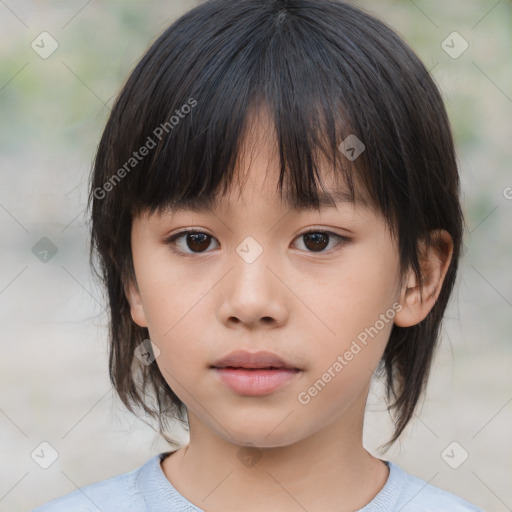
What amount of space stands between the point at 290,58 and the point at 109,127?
1.33 feet

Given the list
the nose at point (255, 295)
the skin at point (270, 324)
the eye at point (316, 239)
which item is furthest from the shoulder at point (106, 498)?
the eye at point (316, 239)

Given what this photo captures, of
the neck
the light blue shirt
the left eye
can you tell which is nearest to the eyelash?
the left eye

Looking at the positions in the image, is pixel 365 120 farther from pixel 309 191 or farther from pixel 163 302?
pixel 163 302

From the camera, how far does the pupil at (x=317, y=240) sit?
164 cm

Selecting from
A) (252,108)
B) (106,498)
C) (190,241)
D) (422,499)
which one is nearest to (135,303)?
(190,241)

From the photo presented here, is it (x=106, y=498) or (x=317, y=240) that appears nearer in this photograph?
(x=317, y=240)

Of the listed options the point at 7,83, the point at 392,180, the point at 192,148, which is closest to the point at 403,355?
the point at 392,180

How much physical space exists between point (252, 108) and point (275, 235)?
21 centimetres

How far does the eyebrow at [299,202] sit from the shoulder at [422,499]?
562 mm

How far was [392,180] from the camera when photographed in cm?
172

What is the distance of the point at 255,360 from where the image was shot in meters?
1.60

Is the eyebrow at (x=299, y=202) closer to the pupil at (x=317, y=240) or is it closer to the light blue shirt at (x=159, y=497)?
the pupil at (x=317, y=240)

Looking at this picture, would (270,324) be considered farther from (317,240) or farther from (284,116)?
(284,116)

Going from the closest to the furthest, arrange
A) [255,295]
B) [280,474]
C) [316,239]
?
[255,295]
[316,239]
[280,474]
